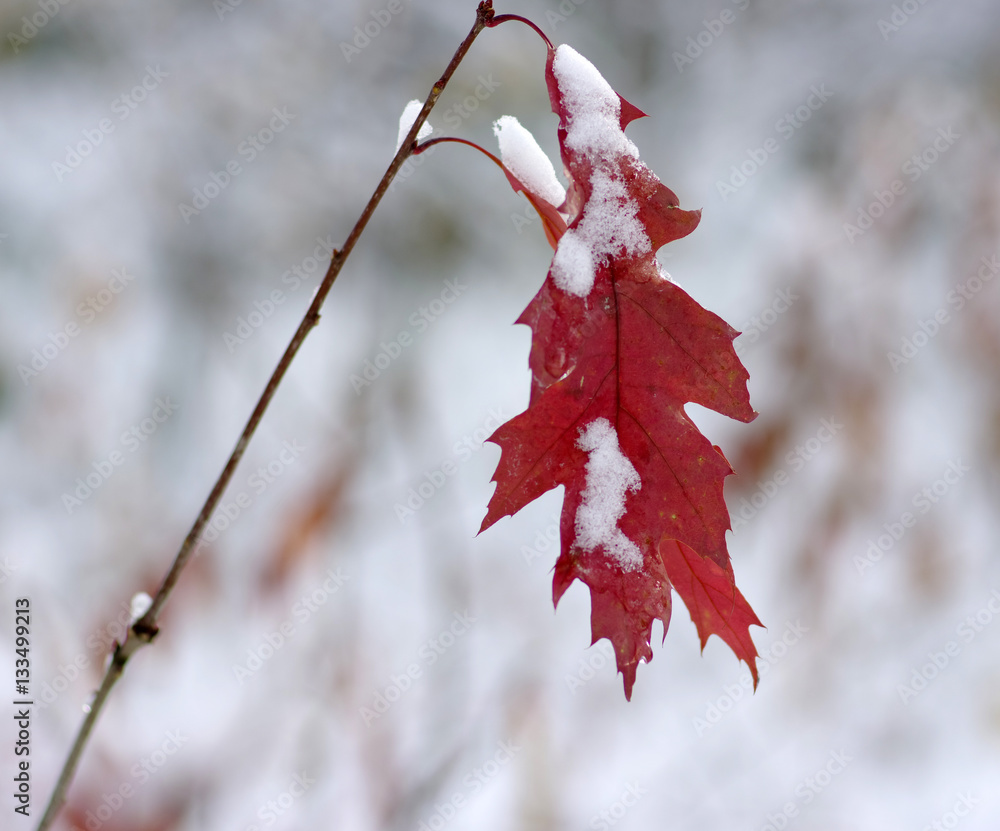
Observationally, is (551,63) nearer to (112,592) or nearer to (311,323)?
(311,323)

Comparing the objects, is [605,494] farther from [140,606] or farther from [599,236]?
[140,606]

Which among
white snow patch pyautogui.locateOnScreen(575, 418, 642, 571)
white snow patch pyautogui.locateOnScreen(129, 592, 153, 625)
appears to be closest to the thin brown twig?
white snow patch pyautogui.locateOnScreen(129, 592, 153, 625)

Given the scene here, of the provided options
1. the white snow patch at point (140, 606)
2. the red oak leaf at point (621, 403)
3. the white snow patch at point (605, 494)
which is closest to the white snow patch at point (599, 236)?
the red oak leaf at point (621, 403)

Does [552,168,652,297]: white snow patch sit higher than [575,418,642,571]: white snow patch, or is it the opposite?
[552,168,652,297]: white snow patch

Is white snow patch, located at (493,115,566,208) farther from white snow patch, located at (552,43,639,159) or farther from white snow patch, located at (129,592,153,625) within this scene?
white snow patch, located at (129,592,153,625)

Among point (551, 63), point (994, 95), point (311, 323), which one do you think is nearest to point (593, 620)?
point (311, 323)

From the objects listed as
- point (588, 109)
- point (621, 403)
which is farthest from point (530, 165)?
point (621, 403)

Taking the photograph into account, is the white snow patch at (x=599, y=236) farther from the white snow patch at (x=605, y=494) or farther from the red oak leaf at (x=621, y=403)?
the white snow patch at (x=605, y=494)
